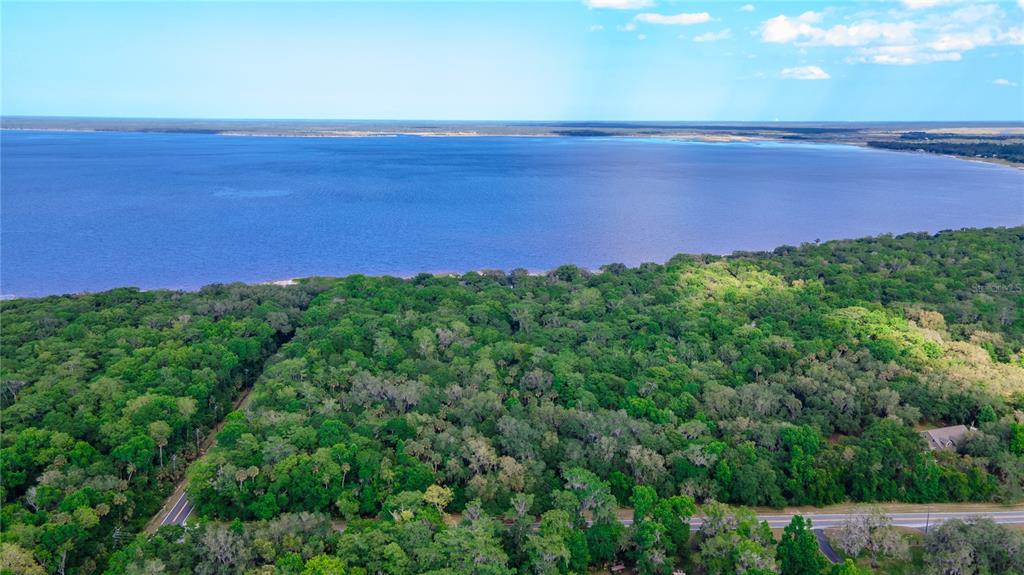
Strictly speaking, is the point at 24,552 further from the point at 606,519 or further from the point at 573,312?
the point at 573,312

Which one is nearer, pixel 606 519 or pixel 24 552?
pixel 24 552

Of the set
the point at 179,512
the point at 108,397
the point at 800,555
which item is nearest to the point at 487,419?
the point at 179,512

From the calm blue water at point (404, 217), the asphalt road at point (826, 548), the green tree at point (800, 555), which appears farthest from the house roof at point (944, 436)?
the calm blue water at point (404, 217)

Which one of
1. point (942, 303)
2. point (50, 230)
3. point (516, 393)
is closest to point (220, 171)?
point (50, 230)

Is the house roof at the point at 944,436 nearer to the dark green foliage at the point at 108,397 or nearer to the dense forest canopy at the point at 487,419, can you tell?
the dense forest canopy at the point at 487,419

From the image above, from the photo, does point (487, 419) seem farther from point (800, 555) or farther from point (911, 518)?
point (911, 518)

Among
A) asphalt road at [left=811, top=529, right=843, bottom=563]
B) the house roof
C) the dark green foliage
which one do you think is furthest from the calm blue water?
asphalt road at [left=811, top=529, right=843, bottom=563]
